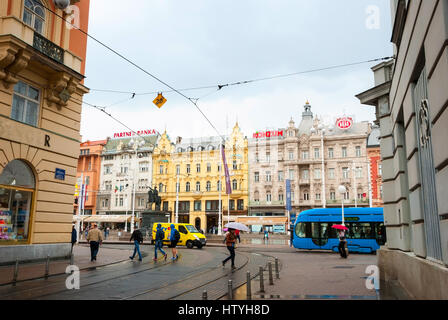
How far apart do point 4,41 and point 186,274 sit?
1064 cm

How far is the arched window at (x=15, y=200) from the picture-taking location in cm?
1491

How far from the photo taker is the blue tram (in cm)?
2596

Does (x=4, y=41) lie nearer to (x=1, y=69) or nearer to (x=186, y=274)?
(x=1, y=69)

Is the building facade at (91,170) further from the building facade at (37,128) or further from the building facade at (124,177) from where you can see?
the building facade at (37,128)

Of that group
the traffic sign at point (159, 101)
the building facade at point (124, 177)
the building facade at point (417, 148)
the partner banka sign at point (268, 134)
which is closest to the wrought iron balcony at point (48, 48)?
the traffic sign at point (159, 101)

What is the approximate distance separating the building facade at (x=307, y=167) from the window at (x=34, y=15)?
46875 millimetres

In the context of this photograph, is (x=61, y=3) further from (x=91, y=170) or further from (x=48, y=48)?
(x=91, y=170)

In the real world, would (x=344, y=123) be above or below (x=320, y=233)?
above

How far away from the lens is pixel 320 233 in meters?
27.4

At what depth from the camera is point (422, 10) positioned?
6480 mm

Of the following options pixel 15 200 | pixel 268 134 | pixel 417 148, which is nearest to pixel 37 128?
pixel 15 200

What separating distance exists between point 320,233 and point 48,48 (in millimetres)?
20768

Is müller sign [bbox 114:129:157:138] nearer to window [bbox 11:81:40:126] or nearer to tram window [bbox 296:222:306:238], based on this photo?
tram window [bbox 296:222:306:238]
